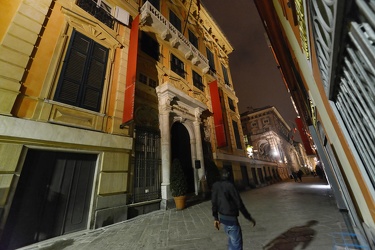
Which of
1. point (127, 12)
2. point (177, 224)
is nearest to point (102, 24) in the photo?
point (127, 12)

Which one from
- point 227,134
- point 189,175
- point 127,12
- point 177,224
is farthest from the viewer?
point 227,134

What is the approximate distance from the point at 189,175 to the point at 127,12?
1054 centimetres

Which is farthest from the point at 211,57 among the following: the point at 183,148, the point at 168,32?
the point at 183,148

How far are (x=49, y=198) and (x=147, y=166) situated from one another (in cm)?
369

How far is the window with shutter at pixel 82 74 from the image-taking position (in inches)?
224

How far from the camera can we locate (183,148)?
10.6 metres

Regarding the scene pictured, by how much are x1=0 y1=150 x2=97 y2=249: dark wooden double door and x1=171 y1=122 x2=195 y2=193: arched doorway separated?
5.27 m

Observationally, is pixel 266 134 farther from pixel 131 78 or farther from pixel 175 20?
pixel 131 78

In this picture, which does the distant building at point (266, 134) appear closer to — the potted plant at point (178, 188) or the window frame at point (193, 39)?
the window frame at point (193, 39)

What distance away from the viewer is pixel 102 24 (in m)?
7.65

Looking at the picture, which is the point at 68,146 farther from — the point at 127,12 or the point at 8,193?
the point at 127,12

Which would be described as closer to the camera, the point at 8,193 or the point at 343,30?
the point at 343,30

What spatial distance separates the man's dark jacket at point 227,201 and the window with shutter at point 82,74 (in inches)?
226

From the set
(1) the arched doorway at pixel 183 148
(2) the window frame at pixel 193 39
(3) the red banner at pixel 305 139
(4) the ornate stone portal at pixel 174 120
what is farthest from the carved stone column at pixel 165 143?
(3) the red banner at pixel 305 139
